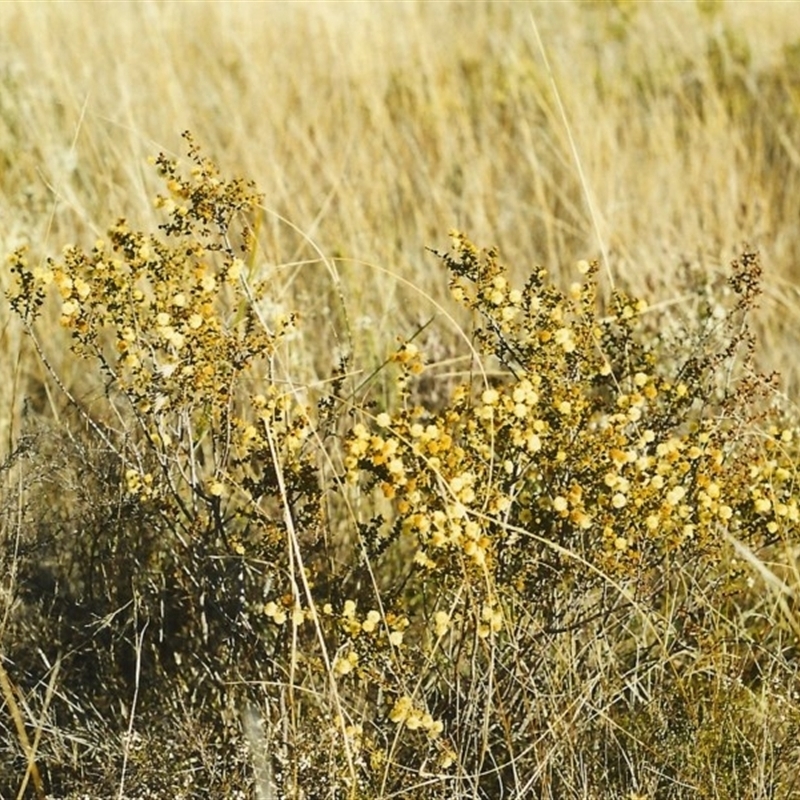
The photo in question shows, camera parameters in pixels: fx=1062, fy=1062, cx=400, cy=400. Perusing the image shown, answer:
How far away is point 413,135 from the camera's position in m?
3.62

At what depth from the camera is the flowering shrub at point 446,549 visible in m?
1.42

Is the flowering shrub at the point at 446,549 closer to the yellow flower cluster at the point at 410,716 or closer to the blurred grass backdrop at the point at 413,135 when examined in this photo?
the yellow flower cluster at the point at 410,716

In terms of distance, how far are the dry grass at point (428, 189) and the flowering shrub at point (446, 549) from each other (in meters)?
0.02

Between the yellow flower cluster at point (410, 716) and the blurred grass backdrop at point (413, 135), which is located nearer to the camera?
the yellow flower cluster at point (410, 716)

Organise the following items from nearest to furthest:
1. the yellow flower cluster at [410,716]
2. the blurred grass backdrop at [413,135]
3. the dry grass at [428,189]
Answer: the yellow flower cluster at [410,716]
the dry grass at [428,189]
the blurred grass backdrop at [413,135]

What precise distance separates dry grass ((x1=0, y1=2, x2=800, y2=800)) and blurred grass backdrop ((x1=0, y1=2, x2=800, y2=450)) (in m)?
0.01

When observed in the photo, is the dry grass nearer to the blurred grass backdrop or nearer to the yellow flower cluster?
the blurred grass backdrop

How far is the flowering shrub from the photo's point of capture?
142cm

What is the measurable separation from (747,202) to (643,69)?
1.18 metres

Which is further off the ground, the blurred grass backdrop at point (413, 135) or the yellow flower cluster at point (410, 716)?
the blurred grass backdrop at point (413, 135)

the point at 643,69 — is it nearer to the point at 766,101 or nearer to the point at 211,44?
the point at 766,101

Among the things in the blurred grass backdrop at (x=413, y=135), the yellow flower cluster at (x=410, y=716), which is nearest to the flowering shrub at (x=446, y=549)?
the yellow flower cluster at (x=410, y=716)

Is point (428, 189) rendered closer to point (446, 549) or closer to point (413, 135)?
point (413, 135)

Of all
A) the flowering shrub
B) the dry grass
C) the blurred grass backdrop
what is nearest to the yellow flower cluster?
the flowering shrub
